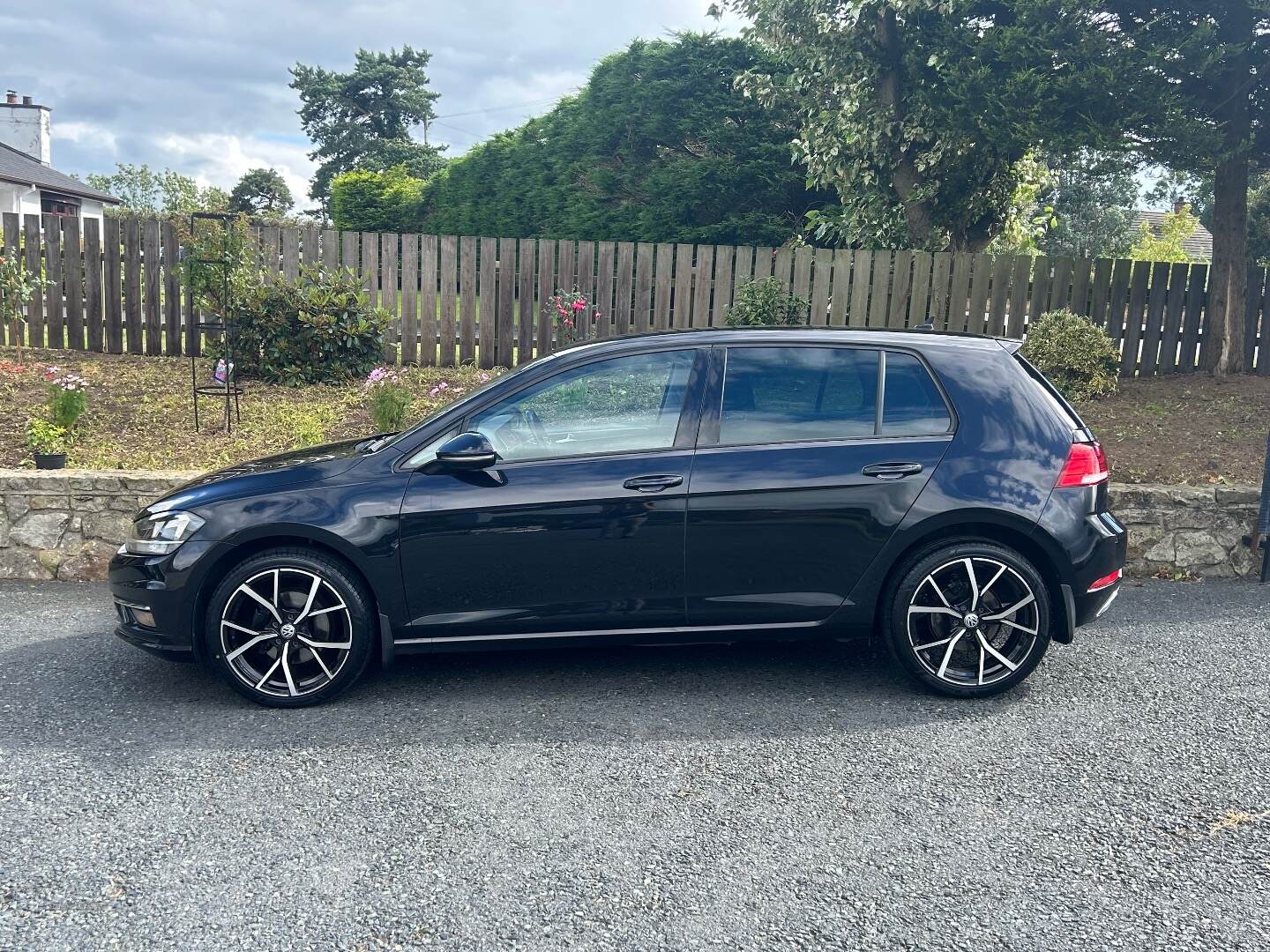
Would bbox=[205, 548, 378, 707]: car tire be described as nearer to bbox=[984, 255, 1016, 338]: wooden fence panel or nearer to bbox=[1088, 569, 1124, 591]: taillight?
bbox=[1088, 569, 1124, 591]: taillight

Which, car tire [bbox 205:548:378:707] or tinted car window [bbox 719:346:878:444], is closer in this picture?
car tire [bbox 205:548:378:707]

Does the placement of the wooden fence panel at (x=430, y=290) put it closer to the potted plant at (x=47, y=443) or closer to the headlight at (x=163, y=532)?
the potted plant at (x=47, y=443)

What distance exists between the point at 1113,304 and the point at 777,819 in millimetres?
10460

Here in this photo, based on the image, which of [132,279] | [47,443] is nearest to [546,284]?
[132,279]

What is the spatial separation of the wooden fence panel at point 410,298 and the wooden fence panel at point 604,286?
1913 mm

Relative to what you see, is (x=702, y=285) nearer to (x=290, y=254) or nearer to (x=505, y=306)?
(x=505, y=306)

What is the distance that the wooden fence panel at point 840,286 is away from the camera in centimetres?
1210

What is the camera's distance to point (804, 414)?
479 centimetres

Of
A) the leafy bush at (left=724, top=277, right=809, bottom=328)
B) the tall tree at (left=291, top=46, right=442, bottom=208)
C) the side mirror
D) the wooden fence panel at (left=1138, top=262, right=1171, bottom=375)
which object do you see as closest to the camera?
the side mirror

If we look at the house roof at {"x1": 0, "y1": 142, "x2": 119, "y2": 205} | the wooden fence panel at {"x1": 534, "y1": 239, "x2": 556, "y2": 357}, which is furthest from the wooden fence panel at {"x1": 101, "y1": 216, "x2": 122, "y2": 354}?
the house roof at {"x1": 0, "y1": 142, "x2": 119, "y2": 205}

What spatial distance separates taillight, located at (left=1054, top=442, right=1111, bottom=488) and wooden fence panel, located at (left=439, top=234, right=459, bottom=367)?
8.80 meters

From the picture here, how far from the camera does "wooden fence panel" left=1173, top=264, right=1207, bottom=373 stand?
1216 centimetres

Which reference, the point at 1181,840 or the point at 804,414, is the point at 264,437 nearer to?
the point at 804,414

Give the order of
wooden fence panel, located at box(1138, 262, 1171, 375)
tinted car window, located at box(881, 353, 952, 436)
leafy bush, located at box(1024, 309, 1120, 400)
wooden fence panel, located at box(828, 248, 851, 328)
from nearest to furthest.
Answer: tinted car window, located at box(881, 353, 952, 436)
leafy bush, located at box(1024, 309, 1120, 400)
wooden fence panel, located at box(828, 248, 851, 328)
wooden fence panel, located at box(1138, 262, 1171, 375)
